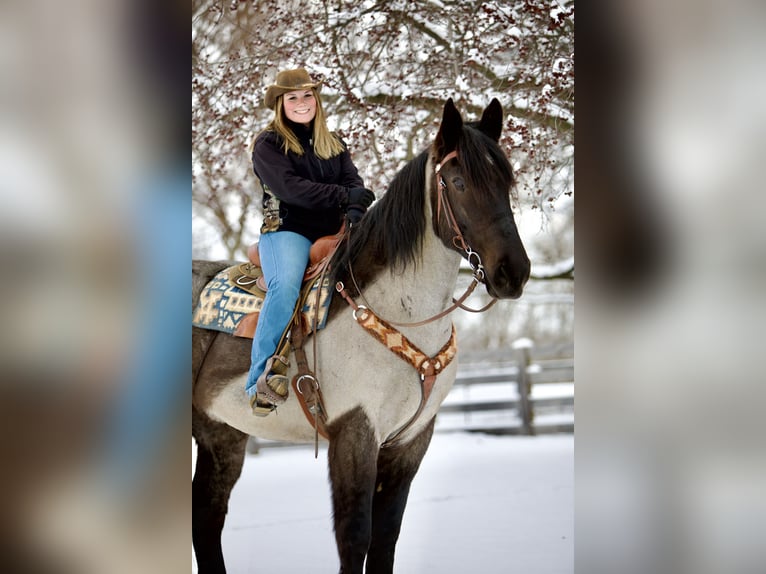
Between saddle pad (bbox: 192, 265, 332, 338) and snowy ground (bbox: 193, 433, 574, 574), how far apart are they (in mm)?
1606

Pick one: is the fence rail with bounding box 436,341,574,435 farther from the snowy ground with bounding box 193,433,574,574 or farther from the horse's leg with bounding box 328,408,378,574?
the horse's leg with bounding box 328,408,378,574

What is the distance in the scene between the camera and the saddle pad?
9.33 ft

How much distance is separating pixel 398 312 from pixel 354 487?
671mm

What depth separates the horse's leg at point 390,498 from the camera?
2973mm

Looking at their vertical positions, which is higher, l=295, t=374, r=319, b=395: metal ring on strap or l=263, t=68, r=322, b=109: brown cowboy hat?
l=263, t=68, r=322, b=109: brown cowboy hat

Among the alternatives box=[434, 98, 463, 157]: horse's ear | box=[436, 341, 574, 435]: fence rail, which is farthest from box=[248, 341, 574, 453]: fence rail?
box=[434, 98, 463, 157]: horse's ear

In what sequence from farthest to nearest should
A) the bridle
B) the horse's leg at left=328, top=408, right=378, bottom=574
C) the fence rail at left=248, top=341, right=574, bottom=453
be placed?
1. the fence rail at left=248, top=341, right=574, bottom=453
2. the horse's leg at left=328, top=408, right=378, bottom=574
3. the bridle

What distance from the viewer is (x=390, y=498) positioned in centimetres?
297

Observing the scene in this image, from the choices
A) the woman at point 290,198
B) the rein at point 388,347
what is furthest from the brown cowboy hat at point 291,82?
the rein at point 388,347

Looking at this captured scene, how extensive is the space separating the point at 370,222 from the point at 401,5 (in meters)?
2.63

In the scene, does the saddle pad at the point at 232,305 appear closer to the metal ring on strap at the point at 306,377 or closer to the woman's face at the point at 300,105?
the metal ring on strap at the point at 306,377
